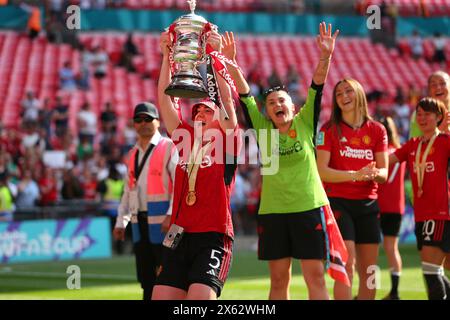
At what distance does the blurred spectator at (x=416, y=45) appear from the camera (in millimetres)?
37844

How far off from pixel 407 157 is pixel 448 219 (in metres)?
0.81

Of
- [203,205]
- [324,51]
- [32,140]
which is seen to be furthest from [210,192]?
[32,140]

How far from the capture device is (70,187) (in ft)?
70.4

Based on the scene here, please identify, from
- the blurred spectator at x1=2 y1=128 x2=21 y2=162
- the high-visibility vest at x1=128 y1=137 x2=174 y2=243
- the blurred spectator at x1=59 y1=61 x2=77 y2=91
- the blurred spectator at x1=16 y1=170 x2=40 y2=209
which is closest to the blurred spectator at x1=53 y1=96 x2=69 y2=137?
the blurred spectator at x1=2 y1=128 x2=21 y2=162

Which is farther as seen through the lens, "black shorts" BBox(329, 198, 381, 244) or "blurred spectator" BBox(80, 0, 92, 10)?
"blurred spectator" BBox(80, 0, 92, 10)

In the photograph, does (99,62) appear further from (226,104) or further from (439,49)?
(226,104)

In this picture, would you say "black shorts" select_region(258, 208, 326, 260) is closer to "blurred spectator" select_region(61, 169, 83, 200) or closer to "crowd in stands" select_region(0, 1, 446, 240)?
"crowd in stands" select_region(0, 1, 446, 240)

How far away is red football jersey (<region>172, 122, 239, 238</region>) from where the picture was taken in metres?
7.33

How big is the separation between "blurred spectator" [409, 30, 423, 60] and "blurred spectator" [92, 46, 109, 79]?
12948mm

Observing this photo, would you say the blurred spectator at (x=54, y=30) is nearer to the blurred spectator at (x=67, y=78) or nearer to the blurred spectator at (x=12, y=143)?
the blurred spectator at (x=67, y=78)

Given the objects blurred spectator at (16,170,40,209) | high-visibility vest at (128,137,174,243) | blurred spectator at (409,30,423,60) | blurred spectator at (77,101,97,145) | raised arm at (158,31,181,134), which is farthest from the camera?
blurred spectator at (409,30,423,60)

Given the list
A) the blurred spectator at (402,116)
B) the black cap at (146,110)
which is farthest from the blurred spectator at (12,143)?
the black cap at (146,110)

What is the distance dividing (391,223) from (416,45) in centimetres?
2662

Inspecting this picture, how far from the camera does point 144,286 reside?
977 cm
